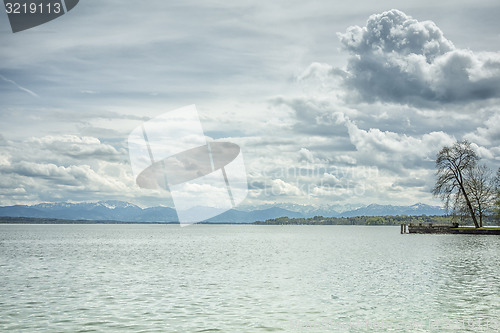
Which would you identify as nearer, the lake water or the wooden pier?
the lake water

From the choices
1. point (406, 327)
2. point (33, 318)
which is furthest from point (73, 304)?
point (406, 327)

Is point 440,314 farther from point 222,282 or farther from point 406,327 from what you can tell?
point 222,282

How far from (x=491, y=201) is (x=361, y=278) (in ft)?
246

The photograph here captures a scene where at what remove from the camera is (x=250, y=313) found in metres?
22.1

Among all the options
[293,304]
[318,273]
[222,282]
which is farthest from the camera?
[318,273]

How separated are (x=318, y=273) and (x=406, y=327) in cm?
1925

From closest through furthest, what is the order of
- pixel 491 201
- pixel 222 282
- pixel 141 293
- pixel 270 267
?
pixel 141 293, pixel 222 282, pixel 270 267, pixel 491 201

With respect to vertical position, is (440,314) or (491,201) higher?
(491,201)

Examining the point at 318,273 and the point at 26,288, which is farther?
the point at 318,273

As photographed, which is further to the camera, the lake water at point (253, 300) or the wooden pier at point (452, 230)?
the wooden pier at point (452, 230)

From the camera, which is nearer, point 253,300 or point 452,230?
point 253,300

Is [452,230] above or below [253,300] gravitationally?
above

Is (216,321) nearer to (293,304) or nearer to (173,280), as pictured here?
(293,304)

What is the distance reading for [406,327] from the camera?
1920cm
